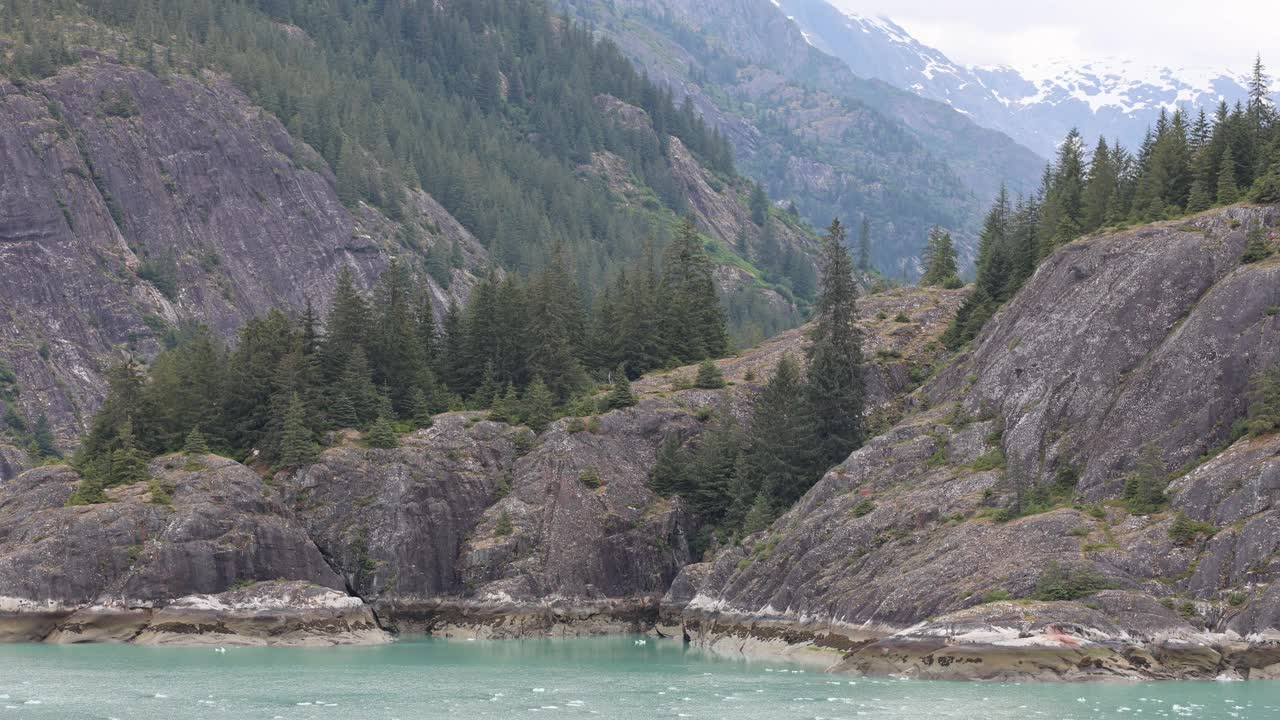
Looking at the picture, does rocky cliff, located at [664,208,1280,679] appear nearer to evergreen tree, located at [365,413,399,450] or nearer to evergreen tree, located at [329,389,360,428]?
evergreen tree, located at [365,413,399,450]

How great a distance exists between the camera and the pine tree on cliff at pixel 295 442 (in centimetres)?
13038

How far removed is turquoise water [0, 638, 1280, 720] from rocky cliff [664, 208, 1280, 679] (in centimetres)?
351

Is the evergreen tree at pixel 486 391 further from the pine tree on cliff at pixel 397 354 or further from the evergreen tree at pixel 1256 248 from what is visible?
the evergreen tree at pixel 1256 248

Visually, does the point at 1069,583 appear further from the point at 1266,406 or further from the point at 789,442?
the point at 789,442

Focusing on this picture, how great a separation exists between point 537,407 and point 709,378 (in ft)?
57.0

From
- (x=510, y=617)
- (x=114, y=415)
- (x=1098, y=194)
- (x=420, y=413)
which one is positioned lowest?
(x=510, y=617)

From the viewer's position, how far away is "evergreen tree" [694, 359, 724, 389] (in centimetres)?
14600

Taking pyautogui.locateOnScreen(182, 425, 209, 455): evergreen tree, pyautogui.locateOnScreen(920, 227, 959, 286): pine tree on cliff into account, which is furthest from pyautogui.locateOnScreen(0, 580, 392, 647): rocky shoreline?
pyautogui.locateOnScreen(920, 227, 959, 286): pine tree on cliff

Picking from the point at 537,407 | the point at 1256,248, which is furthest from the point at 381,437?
the point at 1256,248

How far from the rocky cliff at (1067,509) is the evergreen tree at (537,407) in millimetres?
22828

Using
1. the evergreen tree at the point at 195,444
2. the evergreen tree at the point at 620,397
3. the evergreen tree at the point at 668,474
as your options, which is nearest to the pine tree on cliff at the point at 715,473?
the evergreen tree at the point at 668,474

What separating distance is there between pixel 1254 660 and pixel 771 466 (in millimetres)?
52386

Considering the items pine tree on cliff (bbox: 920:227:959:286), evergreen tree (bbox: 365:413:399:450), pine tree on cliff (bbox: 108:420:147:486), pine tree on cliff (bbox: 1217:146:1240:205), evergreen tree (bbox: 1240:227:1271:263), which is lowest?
pine tree on cliff (bbox: 108:420:147:486)

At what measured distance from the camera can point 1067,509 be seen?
324 ft
